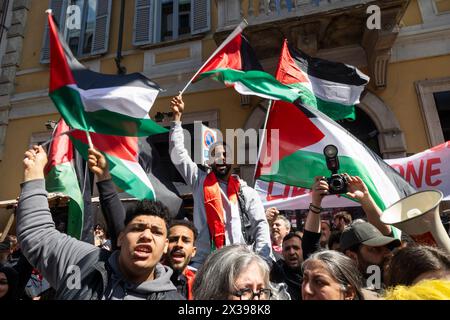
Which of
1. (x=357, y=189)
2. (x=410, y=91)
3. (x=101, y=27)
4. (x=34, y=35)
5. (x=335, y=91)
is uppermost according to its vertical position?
(x=34, y=35)

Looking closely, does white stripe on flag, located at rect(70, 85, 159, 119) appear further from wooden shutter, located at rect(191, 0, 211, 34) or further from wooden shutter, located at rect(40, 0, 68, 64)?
wooden shutter, located at rect(40, 0, 68, 64)

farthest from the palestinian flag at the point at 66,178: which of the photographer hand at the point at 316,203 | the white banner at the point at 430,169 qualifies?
the white banner at the point at 430,169

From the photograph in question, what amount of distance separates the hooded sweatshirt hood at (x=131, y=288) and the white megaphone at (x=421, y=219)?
1475mm

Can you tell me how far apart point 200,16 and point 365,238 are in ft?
23.7

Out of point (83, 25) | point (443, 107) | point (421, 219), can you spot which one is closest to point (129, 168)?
point (421, 219)

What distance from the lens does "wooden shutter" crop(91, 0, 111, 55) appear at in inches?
341

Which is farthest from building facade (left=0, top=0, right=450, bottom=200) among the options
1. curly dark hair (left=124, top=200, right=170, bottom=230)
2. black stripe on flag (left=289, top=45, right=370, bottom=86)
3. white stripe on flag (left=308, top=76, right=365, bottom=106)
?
curly dark hair (left=124, top=200, right=170, bottom=230)

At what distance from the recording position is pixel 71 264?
160 centimetres

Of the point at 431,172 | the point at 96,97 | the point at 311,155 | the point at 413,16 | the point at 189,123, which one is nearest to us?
the point at 96,97

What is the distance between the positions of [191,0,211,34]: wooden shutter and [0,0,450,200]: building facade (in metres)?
0.03

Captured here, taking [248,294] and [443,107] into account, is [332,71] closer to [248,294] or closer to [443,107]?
[443,107]

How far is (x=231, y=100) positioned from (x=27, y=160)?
5.78 meters

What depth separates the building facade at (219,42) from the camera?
6.25 m
